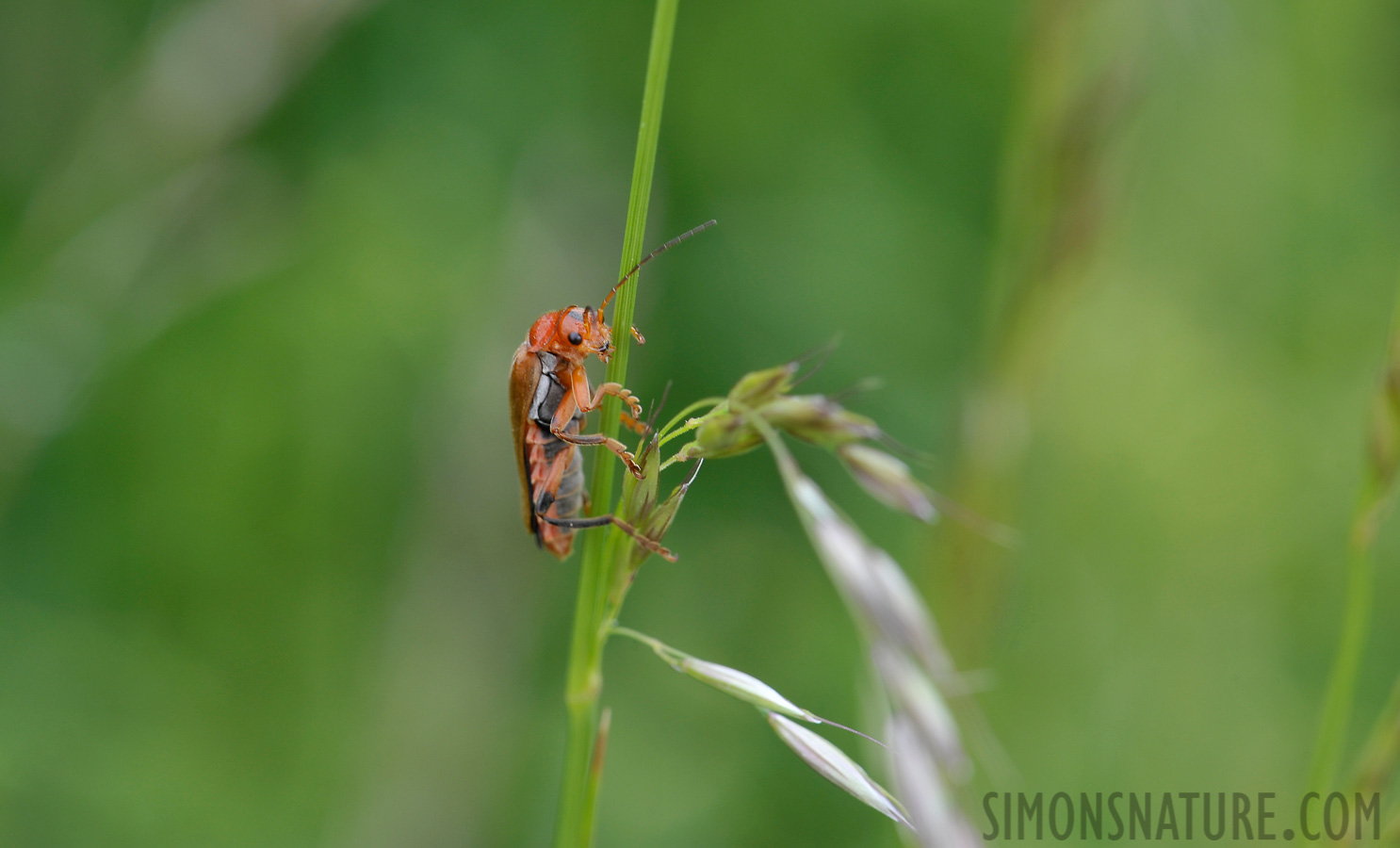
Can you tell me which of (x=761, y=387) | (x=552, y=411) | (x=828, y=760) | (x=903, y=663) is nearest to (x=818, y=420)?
A: (x=761, y=387)

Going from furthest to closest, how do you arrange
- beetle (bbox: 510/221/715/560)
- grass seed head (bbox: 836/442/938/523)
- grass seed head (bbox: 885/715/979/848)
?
beetle (bbox: 510/221/715/560)
grass seed head (bbox: 836/442/938/523)
grass seed head (bbox: 885/715/979/848)

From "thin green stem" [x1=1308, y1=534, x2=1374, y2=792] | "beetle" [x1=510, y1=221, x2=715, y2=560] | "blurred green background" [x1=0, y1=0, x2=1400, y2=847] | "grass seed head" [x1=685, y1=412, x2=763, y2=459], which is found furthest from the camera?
"blurred green background" [x1=0, y1=0, x2=1400, y2=847]

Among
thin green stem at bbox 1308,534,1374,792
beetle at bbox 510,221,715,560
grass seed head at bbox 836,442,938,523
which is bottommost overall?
thin green stem at bbox 1308,534,1374,792

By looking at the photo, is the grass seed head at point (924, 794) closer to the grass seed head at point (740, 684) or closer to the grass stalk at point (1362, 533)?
the grass seed head at point (740, 684)

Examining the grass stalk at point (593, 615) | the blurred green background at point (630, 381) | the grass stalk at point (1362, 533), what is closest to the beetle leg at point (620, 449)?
the grass stalk at point (593, 615)

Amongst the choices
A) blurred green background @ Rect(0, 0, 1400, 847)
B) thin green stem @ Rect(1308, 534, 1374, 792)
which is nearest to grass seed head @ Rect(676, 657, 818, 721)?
thin green stem @ Rect(1308, 534, 1374, 792)

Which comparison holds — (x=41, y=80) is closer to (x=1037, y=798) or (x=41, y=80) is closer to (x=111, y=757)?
(x=111, y=757)

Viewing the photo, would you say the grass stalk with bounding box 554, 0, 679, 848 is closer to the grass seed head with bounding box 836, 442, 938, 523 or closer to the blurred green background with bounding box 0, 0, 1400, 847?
the grass seed head with bounding box 836, 442, 938, 523
